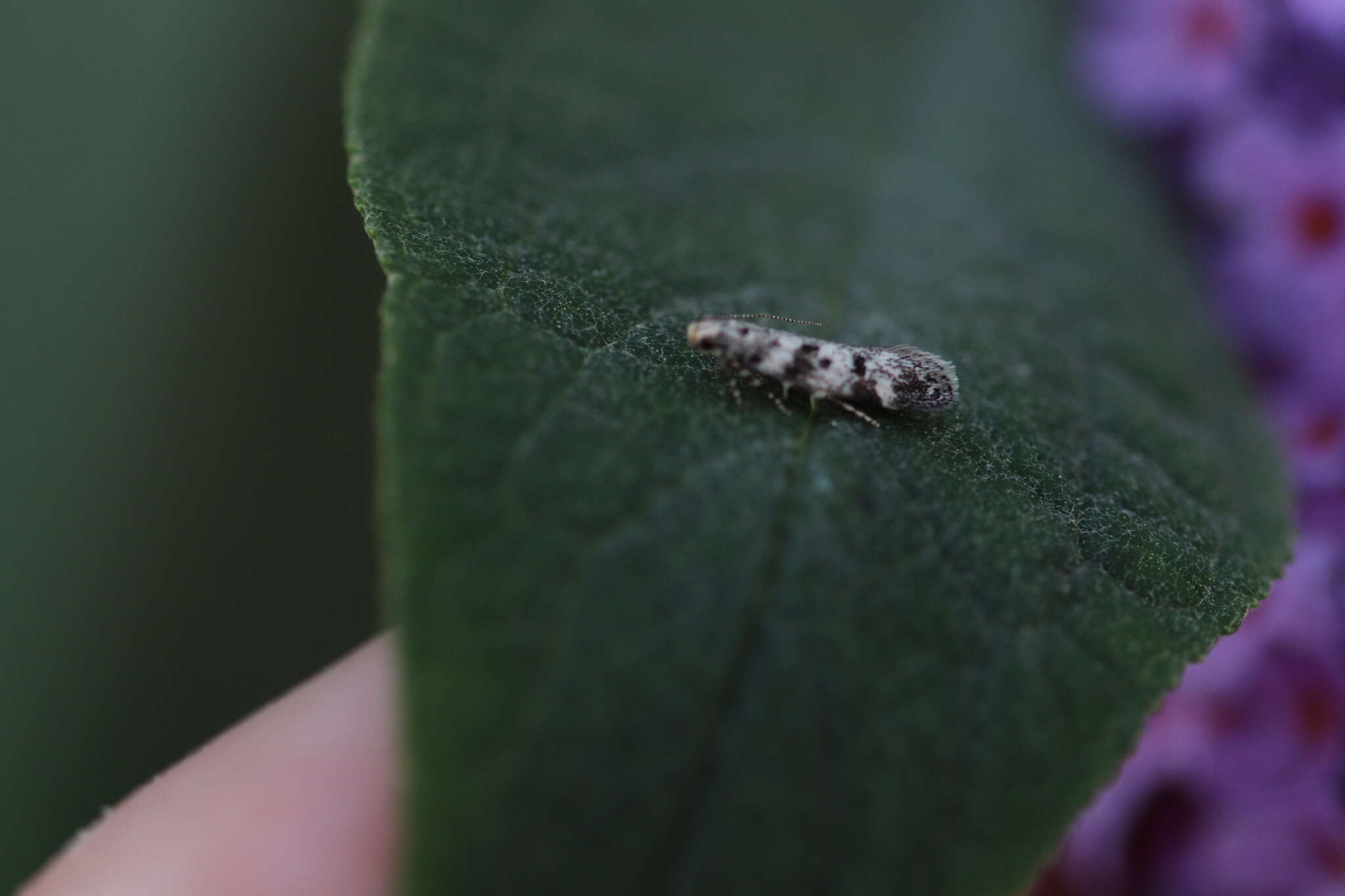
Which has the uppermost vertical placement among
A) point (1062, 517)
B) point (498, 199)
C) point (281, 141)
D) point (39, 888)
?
point (281, 141)

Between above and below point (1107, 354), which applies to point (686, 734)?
A: below

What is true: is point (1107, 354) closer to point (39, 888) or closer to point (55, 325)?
point (39, 888)

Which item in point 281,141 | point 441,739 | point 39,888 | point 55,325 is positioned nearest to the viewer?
point 441,739

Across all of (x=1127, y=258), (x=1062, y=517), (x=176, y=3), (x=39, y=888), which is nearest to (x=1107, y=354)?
(x=1127, y=258)

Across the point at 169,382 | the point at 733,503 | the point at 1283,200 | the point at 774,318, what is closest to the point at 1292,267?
the point at 1283,200

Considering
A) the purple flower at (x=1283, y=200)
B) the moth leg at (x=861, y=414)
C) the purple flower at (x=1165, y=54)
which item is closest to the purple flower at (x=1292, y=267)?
the purple flower at (x=1283, y=200)

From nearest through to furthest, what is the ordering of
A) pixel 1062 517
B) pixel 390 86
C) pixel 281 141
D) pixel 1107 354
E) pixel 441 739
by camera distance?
pixel 441 739 → pixel 1062 517 → pixel 390 86 → pixel 1107 354 → pixel 281 141

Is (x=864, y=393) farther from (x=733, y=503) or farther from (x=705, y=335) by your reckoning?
(x=733, y=503)

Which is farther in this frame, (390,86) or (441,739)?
(390,86)

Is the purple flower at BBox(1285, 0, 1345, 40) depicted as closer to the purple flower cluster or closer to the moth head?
the purple flower cluster
